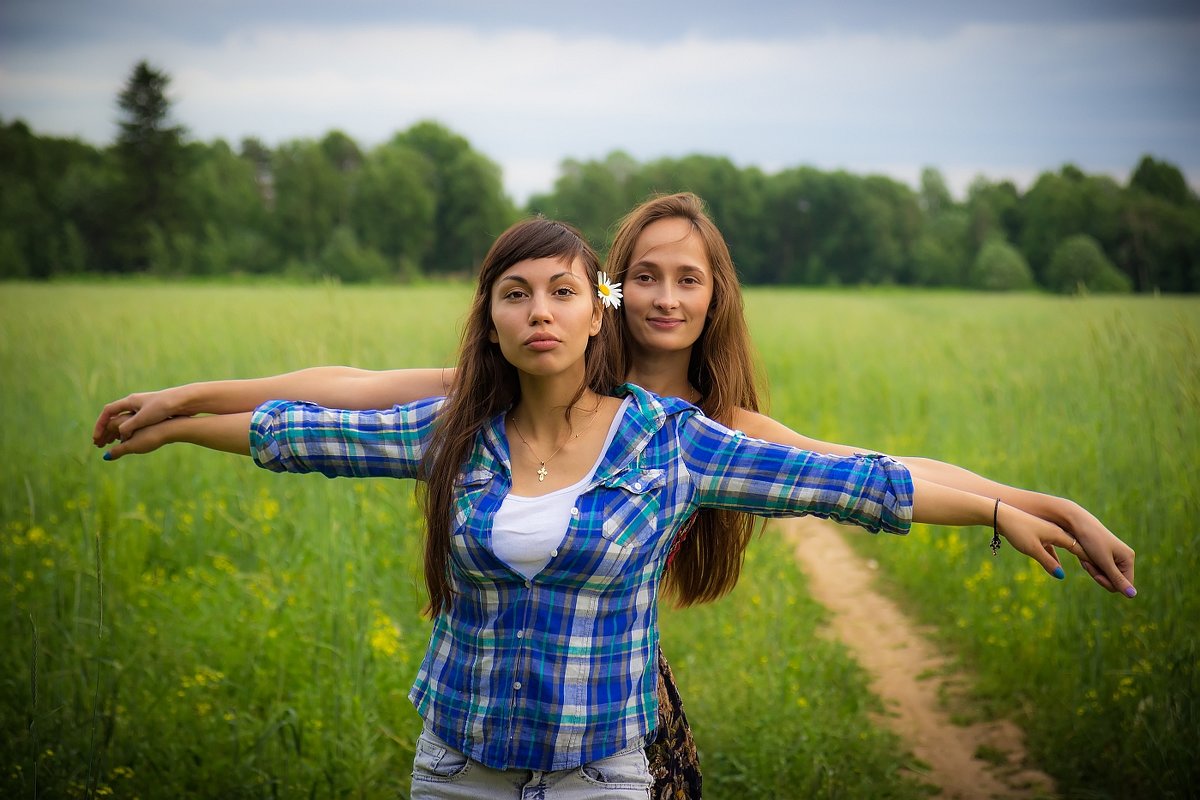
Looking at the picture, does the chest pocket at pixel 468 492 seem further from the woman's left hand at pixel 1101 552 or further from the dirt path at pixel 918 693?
the dirt path at pixel 918 693

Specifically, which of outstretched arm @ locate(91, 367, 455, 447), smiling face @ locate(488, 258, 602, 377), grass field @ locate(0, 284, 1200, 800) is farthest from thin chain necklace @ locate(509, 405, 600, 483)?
grass field @ locate(0, 284, 1200, 800)

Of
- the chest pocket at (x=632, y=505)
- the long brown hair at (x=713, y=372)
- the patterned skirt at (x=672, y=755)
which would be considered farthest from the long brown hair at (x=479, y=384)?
the patterned skirt at (x=672, y=755)

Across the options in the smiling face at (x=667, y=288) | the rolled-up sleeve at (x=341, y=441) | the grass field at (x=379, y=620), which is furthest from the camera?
the grass field at (x=379, y=620)

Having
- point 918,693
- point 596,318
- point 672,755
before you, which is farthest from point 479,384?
point 918,693

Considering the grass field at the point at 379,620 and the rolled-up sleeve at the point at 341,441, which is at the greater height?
the rolled-up sleeve at the point at 341,441

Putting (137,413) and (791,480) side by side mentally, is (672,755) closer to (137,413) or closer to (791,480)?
(791,480)

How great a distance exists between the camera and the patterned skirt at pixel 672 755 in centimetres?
243

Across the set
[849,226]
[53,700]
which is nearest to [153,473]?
[53,700]

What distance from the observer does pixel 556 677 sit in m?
1.81

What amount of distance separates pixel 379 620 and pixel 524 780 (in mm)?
2628

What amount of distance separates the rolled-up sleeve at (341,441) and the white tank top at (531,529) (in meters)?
0.31

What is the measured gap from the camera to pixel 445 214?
129ft

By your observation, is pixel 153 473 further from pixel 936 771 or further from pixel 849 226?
pixel 849 226

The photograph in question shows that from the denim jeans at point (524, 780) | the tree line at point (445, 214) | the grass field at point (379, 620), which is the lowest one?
the grass field at point (379, 620)
